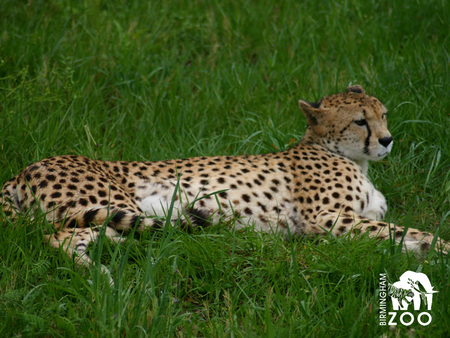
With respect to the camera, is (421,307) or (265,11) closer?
(421,307)

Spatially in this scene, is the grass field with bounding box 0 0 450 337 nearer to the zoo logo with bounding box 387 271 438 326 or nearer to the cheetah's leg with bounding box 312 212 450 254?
the zoo logo with bounding box 387 271 438 326

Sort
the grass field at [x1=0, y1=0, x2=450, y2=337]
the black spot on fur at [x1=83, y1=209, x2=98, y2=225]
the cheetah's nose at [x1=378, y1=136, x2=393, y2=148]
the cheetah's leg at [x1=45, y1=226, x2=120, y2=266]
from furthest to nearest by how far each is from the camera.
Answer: the cheetah's nose at [x1=378, y1=136, x2=393, y2=148] < the black spot on fur at [x1=83, y1=209, x2=98, y2=225] < the cheetah's leg at [x1=45, y1=226, x2=120, y2=266] < the grass field at [x1=0, y1=0, x2=450, y2=337]

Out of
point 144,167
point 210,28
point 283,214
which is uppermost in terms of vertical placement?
point 210,28

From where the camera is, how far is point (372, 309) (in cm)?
285

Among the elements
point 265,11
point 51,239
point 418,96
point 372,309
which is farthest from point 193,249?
point 265,11

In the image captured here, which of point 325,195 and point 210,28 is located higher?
point 210,28

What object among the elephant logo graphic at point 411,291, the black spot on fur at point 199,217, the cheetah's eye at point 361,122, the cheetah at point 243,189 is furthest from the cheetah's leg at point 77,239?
the cheetah's eye at point 361,122

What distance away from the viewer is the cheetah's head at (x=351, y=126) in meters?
4.41

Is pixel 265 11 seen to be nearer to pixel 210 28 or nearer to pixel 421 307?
pixel 210 28

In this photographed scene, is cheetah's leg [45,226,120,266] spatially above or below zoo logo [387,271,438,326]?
below

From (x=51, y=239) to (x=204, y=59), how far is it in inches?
137

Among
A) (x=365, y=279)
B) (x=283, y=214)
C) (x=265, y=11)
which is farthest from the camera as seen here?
(x=265, y=11)

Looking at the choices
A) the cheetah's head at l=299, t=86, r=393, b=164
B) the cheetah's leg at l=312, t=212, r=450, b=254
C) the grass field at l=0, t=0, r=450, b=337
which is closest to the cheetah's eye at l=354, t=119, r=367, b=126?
the cheetah's head at l=299, t=86, r=393, b=164

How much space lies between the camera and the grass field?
293 centimetres
